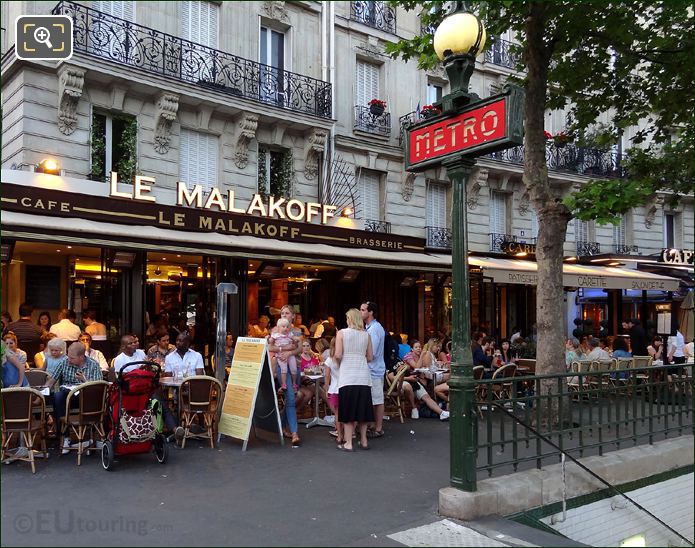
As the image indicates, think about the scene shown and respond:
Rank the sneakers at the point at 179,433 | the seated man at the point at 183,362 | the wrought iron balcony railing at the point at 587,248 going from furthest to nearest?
the wrought iron balcony railing at the point at 587,248 → the seated man at the point at 183,362 → the sneakers at the point at 179,433

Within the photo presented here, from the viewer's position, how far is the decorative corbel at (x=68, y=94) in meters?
11.5

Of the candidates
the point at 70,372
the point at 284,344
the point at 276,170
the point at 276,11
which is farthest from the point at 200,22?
the point at 70,372

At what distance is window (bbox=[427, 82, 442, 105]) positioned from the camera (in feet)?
61.1

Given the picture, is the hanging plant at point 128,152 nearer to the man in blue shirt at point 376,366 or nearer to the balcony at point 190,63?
the balcony at point 190,63

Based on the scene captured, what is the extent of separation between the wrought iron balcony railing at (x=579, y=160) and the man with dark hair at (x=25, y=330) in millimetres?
14475

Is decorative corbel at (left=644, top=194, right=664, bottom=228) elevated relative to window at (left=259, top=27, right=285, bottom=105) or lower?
lower

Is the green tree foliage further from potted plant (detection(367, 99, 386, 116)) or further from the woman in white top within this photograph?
potted plant (detection(367, 99, 386, 116))

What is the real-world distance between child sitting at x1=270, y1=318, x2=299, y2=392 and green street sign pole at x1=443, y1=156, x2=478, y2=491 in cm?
308

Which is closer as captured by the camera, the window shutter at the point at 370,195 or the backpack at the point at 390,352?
the backpack at the point at 390,352

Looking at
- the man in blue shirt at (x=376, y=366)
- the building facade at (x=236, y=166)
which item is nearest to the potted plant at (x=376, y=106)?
the building facade at (x=236, y=166)

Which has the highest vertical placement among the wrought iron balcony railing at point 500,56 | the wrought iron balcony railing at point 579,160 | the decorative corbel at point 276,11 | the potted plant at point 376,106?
the wrought iron balcony railing at point 500,56

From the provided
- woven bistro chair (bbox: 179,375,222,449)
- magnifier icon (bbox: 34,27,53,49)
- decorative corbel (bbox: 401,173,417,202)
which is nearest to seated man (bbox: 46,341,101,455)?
woven bistro chair (bbox: 179,375,222,449)

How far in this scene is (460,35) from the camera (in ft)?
17.0

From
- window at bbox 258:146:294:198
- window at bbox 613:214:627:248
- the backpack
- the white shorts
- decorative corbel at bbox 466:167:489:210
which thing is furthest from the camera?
window at bbox 613:214:627:248
